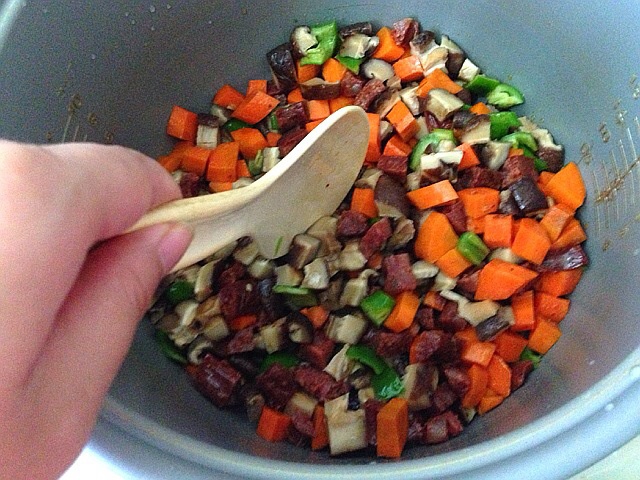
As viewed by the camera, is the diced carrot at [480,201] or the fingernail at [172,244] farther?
the diced carrot at [480,201]

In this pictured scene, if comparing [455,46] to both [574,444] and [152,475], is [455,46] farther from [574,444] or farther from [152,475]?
[152,475]

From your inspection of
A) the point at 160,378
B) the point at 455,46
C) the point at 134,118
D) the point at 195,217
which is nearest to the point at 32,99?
the point at 134,118

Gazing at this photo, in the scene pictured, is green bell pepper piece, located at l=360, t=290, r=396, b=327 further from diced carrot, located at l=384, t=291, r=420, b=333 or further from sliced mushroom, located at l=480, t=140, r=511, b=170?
sliced mushroom, located at l=480, t=140, r=511, b=170

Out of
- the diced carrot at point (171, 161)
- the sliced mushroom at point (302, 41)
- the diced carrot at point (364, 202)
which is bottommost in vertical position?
the diced carrot at point (171, 161)

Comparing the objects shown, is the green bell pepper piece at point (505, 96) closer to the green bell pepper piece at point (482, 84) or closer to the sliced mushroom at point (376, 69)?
the green bell pepper piece at point (482, 84)

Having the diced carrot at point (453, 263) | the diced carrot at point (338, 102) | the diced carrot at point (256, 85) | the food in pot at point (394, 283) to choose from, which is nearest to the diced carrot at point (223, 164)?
the food in pot at point (394, 283)

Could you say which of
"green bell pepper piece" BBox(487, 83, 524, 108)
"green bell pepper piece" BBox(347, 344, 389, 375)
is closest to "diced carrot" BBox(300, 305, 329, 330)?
"green bell pepper piece" BBox(347, 344, 389, 375)
